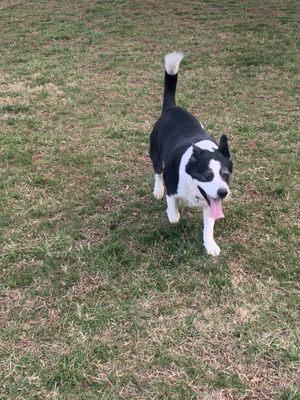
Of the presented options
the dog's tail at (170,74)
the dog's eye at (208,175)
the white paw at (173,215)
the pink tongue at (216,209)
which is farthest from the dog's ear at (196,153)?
the dog's tail at (170,74)

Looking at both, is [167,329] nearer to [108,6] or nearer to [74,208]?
[74,208]

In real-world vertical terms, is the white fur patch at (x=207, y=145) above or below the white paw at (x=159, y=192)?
above

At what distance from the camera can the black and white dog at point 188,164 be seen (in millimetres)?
2820

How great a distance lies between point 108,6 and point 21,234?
836 cm

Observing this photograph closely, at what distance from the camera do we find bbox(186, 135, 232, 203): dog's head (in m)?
2.75

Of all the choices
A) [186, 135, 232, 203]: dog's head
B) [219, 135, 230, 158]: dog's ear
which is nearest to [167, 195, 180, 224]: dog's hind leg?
[186, 135, 232, 203]: dog's head

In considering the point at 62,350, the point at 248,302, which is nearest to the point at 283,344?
the point at 248,302

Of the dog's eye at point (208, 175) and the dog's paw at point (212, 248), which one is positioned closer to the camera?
the dog's eye at point (208, 175)

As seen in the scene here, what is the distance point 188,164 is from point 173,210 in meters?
0.47

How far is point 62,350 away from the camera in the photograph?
253 cm

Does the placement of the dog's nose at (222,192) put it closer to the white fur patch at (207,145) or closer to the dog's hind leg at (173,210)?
the white fur patch at (207,145)

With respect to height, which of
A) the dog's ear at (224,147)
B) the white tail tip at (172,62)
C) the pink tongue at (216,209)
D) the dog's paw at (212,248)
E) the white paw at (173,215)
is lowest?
the dog's paw at (212,248)

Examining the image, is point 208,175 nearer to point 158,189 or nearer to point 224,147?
point 224,147

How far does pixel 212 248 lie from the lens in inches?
125
